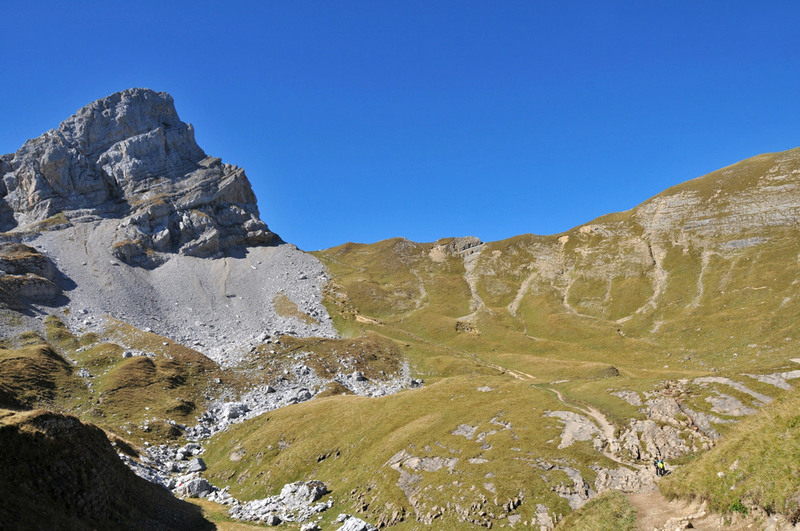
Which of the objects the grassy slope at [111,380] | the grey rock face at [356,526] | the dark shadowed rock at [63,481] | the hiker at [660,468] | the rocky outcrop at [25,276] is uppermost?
the rocky outcrop at [25,276]

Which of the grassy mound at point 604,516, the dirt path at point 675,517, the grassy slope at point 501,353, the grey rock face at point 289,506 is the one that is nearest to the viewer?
the dirt path at point 675,517

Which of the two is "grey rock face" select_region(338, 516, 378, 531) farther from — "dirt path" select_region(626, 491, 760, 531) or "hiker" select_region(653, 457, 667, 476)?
"hiker" select_region(653, 457, 667, 476)

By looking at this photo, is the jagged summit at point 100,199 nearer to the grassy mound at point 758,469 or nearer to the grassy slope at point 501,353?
the grassy slope at point 501,353

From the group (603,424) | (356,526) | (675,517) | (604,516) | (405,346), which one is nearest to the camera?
(675,517)

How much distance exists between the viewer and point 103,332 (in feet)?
359

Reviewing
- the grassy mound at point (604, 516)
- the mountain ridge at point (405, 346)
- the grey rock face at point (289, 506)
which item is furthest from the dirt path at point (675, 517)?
the grey rock face at point (289, 506)

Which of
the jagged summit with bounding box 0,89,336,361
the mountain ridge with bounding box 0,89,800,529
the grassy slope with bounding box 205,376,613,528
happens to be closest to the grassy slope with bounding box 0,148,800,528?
the grassy slope with bounding box 205,376,613,528

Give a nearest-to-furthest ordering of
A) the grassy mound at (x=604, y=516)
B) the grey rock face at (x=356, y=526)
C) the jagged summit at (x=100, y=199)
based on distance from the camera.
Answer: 1. the grassy mound at (x=604, y=516)
2. the grey rock face at (x=356, y=526)
3. the jagged summit at (x=100, y=199)

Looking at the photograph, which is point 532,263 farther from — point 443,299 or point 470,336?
point 470,336

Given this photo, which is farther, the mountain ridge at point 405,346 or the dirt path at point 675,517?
the mountain ridge at point 405,346

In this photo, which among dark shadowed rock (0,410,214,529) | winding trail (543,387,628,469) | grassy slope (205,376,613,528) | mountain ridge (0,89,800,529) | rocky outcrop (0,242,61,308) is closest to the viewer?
dark shadowed rock (0,410,214,529)

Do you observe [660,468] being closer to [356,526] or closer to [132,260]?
[356,526]

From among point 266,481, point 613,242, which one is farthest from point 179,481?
point 613,242

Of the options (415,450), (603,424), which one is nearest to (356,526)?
(415,450)
